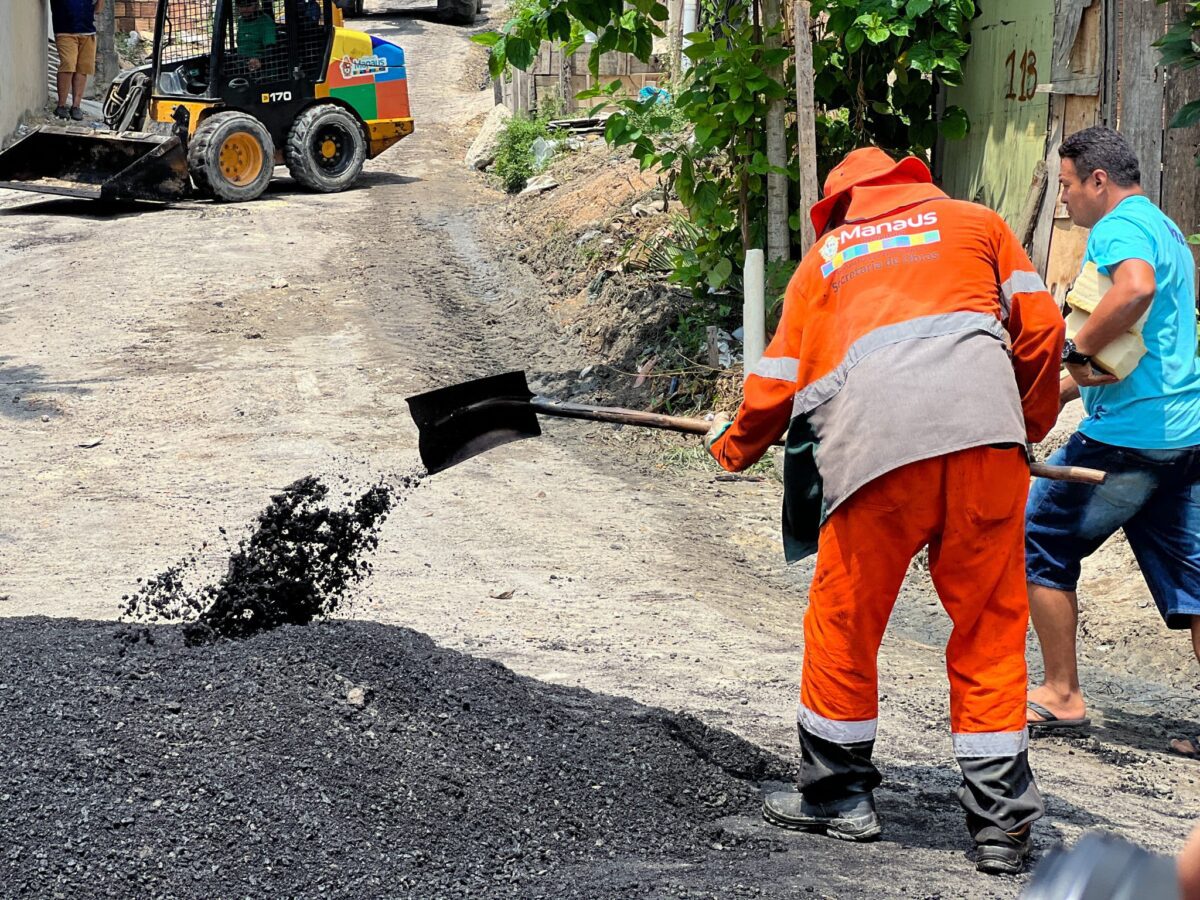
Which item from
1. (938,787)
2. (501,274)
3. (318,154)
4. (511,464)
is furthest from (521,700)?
(318,154)

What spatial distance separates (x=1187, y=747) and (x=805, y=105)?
4412 millimetres

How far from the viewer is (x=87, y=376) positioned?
9281 millimetres

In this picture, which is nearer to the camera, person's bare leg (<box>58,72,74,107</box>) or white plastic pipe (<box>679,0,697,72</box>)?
white plastic pipe (<box>679,0,697,72</box>)

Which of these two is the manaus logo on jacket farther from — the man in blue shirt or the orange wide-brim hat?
the man in blue shirt

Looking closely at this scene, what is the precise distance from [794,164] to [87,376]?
4.98 metres

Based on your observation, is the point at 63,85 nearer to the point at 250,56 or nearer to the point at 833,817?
the point at 250,56

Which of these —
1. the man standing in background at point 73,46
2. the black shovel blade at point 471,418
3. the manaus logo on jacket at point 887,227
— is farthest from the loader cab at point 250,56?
the manaus logo on jacket at point 887,227

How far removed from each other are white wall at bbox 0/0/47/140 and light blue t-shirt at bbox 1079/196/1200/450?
15611 mm

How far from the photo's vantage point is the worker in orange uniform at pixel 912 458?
3.33 metres

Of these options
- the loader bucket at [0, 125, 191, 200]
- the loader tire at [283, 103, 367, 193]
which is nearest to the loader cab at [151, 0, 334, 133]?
the loader tire at [283, 103, 367, 193]

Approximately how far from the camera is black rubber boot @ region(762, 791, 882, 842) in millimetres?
3492

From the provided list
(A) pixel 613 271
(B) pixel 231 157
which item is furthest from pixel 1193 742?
(B) pixel 231 157

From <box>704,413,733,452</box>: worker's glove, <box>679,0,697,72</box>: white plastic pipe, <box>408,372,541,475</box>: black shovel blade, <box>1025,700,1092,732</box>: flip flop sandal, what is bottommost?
<box>1025,700,1092,732</box>: flip flop sandal

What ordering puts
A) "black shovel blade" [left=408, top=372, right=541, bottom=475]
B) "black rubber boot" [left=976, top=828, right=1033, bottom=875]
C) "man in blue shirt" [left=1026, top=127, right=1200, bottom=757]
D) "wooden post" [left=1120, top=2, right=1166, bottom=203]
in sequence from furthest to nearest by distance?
1. "wooden post" [left=1120, top=2, right=1166, bottom=203]
2. "black shovel blade" [left=408, top=372, right=541, bottom=475]
3. "man in blue shirt" [left=1026, top=127, right=1200, bottom=757]
4. "black rubber boot" [left=976, top=828, right=1033, bottom=875]
